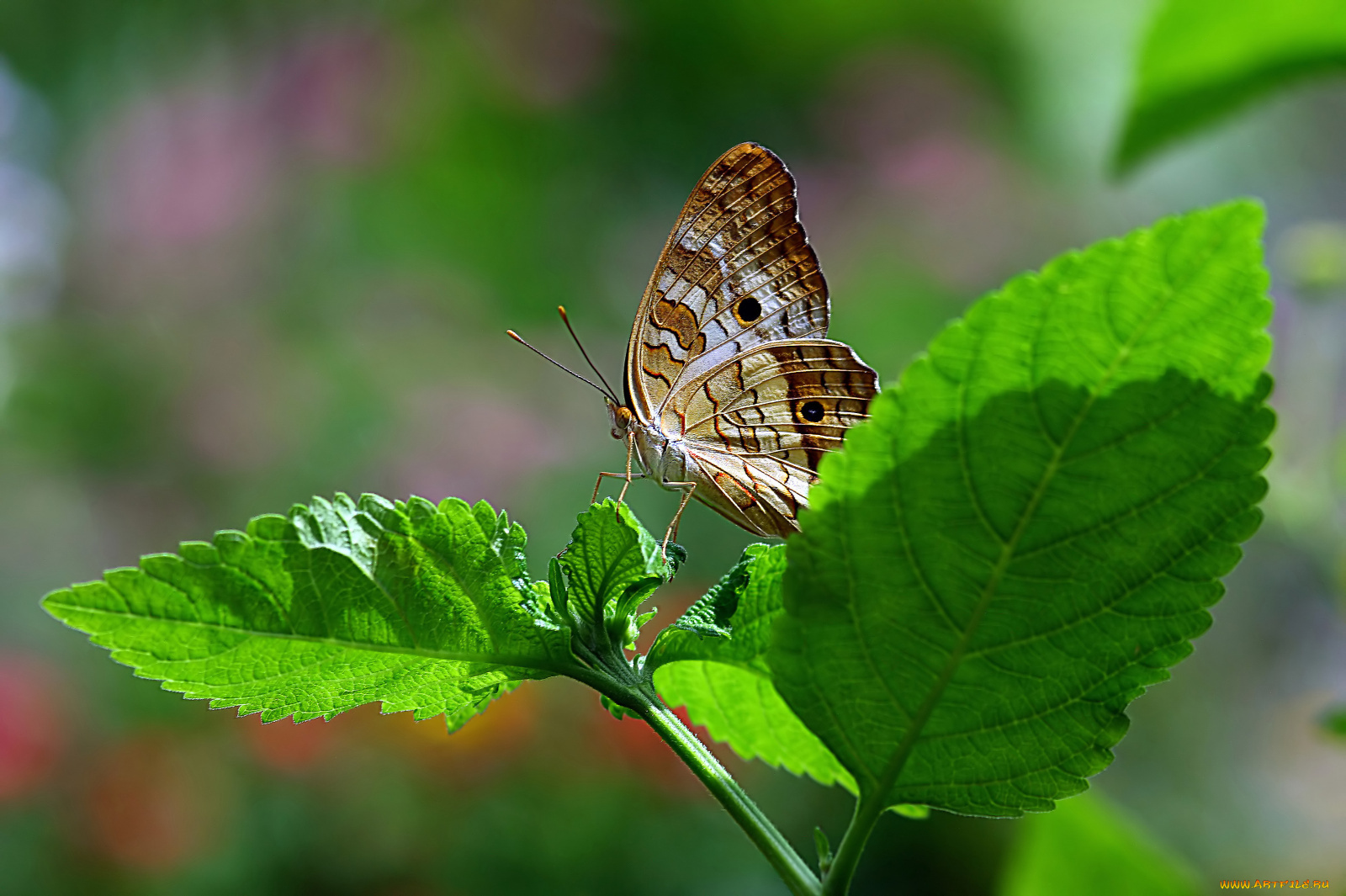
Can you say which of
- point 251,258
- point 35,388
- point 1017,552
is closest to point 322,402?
point 251,258

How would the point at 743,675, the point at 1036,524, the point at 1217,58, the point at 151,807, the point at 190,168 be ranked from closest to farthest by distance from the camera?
the point at 1036,524, the point at 743,675, the point at 1217,58, the point at 151,807, the point at 190,168

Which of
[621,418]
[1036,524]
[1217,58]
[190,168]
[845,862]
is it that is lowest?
[845,862]

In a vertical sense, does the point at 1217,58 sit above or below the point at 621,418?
above

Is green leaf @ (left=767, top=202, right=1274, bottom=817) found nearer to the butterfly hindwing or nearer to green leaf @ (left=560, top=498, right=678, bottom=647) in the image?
green leaf @ (left=560, top=498, right=678, bottom=647)

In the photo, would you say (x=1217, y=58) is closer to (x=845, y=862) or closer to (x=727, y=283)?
(x=727, y=283)

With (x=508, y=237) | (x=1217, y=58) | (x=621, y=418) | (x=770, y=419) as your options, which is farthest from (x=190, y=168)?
(x=1217, y=58)

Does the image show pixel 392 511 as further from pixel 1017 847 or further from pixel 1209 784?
pixel 1209 784

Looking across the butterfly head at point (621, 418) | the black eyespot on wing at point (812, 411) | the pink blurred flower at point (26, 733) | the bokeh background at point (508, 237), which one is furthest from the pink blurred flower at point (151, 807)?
the black eyespot on wing at point (812, 411)
